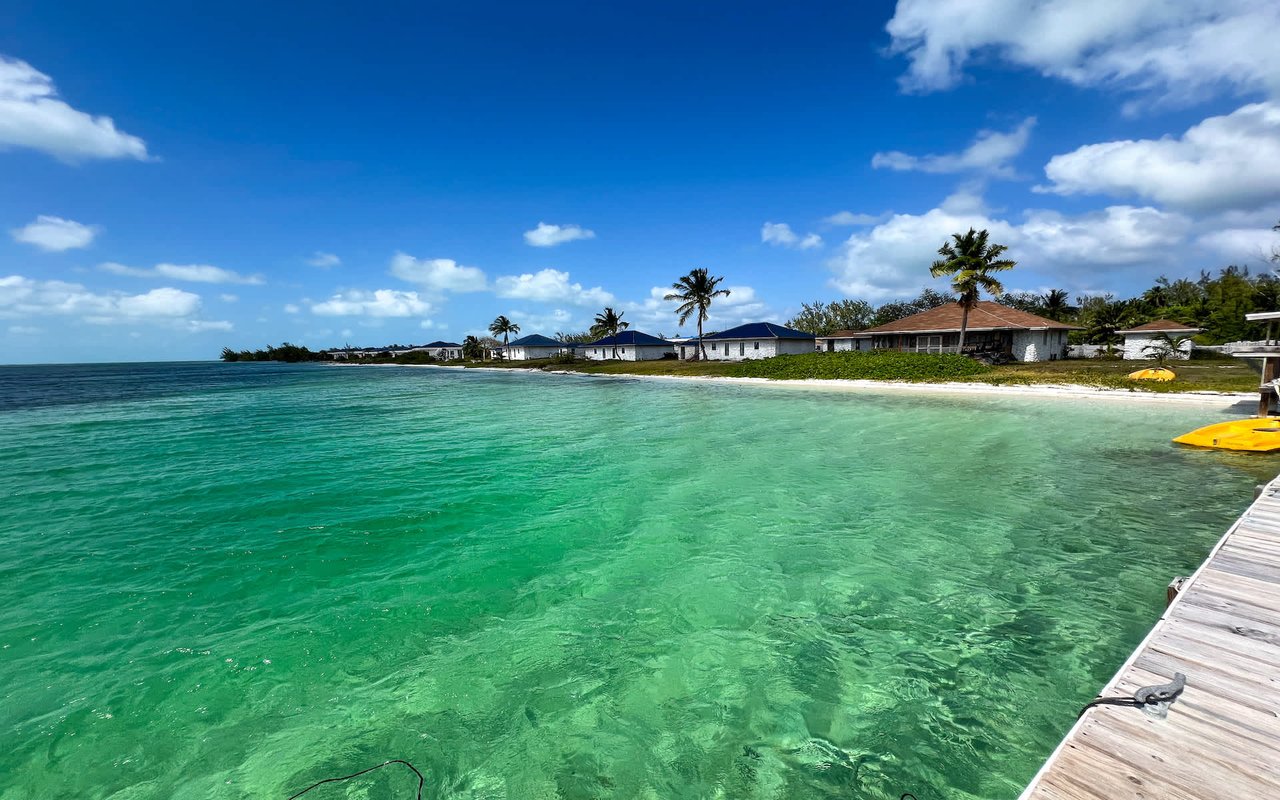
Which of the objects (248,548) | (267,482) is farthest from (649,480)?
(267,482)

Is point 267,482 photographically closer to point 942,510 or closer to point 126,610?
point 126,610

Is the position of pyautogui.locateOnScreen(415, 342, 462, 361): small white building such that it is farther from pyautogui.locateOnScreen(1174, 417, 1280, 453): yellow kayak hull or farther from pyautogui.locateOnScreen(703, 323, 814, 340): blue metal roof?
pyautogui.locateOnScreen(1174, 417, 1280, 453): yellow kayak hull

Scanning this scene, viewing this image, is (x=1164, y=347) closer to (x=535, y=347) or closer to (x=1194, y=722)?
(x=1194, y=722)

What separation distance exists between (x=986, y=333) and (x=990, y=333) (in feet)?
0.98

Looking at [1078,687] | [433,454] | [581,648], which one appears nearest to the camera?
[1078,687]

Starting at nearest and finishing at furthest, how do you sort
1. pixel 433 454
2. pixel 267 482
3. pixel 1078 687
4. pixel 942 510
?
1. pixel 1078 687
2. pixel 942 510
3. pixel 267 482
4. pixel 433 454

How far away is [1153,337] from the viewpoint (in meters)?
39.3

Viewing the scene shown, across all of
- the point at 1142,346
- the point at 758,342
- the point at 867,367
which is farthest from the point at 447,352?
the point at 1142,346

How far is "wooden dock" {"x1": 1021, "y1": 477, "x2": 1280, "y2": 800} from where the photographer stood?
8.91 ft

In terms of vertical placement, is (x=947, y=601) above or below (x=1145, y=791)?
below

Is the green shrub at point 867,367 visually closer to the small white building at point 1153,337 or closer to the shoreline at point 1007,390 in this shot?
the shoreline at point 1007,390

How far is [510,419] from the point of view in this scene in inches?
962

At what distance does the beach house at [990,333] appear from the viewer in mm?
40969

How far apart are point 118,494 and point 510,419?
541 inches
